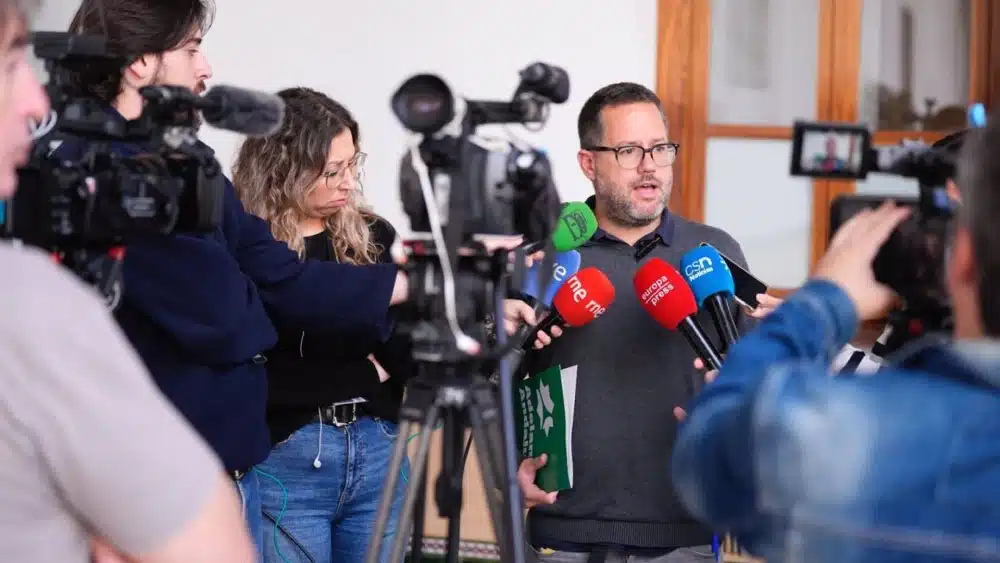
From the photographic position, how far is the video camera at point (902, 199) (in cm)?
108

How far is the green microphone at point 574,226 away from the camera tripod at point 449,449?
0.51 metres

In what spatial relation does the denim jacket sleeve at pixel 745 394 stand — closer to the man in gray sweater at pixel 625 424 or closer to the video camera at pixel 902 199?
the video camera at pixel 902 199

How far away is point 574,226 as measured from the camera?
7.00 ft

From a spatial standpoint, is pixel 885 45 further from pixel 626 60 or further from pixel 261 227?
pixel 261 227

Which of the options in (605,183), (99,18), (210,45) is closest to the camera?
(99,18)

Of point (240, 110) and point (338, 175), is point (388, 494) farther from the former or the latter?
point (338, 175)

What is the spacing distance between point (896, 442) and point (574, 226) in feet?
4.27

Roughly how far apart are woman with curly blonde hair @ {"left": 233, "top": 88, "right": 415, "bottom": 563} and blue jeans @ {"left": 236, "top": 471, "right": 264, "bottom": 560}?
20 cm

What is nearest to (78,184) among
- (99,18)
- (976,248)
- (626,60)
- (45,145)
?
(45,145)

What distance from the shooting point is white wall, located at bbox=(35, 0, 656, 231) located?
12.7 feet

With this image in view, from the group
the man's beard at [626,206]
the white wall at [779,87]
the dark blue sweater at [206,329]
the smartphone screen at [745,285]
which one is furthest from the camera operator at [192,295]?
the white wall at [779,87]

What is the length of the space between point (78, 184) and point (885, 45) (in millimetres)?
2969

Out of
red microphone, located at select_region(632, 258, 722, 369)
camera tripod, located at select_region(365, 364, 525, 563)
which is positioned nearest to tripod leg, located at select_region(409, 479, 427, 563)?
camera tripod, located at select_region(365, 364, 525, 563)

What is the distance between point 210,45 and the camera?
4.22m
